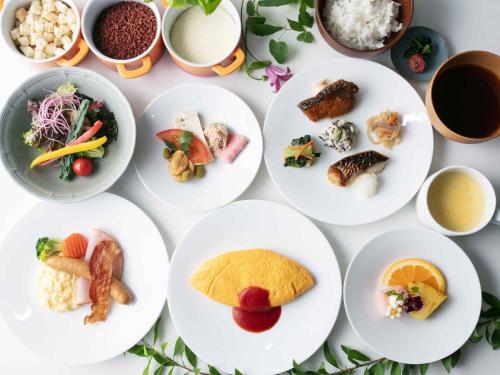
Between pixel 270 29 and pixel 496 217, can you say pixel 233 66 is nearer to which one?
pixel 270 29

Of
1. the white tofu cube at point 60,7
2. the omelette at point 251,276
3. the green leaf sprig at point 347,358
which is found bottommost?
the green leaf sprig at point 347,358

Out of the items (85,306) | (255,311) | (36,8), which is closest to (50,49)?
(36,8)

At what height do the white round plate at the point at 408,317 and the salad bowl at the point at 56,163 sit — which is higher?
the salad bowl at the point at 56,163

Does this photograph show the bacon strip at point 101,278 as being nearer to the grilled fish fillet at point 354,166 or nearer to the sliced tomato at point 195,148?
the sliced tomato at point 195,148

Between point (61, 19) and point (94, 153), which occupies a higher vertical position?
point (61, 19)

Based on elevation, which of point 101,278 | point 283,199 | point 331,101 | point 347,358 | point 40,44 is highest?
point 40,44

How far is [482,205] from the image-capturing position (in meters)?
1.65

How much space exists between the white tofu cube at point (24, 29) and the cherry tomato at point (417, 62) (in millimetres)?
1364

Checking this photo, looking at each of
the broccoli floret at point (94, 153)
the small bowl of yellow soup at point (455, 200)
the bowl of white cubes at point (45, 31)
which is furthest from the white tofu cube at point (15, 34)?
the small bowl of yellow soup at point (455, 200)

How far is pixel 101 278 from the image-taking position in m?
1.68

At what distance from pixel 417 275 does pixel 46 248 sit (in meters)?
1.30

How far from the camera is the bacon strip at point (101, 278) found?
1680 millimetres

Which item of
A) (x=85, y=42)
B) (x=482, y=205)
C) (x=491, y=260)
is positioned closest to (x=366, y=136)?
(x=482, y=205)

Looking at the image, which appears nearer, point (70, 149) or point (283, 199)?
point (70, 149)
